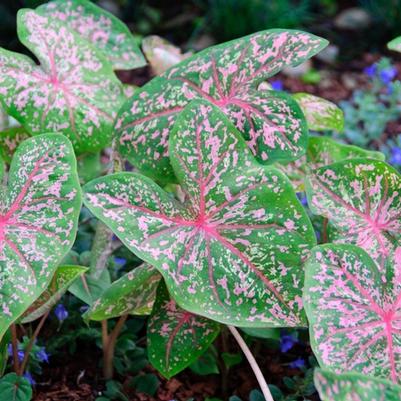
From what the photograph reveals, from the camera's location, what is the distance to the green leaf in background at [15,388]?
1.34 m

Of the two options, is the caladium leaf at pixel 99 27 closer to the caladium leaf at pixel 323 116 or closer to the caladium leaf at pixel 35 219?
the caladium leaf at pixel 323 116

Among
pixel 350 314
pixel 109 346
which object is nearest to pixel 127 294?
pixel 109 346

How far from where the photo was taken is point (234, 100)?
1450mm

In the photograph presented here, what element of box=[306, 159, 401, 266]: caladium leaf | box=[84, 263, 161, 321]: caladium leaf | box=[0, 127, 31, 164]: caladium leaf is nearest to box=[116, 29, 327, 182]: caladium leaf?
box=[306, 159, 401, 266]: caladium leaf

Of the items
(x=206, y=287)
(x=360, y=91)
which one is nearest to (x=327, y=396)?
(x=206, y=287)

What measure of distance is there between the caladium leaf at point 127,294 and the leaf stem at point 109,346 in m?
0.10

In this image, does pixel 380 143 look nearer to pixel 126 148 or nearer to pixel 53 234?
pixel 126 148

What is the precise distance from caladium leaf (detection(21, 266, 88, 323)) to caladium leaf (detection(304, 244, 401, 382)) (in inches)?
14.7

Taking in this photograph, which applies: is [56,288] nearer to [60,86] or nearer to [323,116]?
[60,86]

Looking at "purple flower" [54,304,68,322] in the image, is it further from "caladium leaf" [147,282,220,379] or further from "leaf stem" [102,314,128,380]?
"caladium leaf" [147,282,220,379]

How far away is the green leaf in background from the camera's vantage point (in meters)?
1.34

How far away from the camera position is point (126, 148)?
1.46 m

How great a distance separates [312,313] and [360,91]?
5.68 feet

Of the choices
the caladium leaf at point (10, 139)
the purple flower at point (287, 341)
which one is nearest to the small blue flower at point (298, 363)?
the purple flower at point (287, 341)
